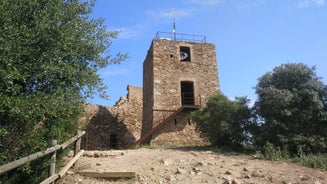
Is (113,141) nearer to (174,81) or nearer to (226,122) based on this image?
(174,81)

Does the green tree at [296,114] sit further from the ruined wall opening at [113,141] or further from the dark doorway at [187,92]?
the ruined wall opening at [113,141]

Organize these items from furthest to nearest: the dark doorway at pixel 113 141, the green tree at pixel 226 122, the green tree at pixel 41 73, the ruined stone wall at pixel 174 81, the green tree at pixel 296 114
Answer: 1. the dark doorway at pixel 113 141
2. the ruined stone wall at pixel 174 81
3. the green tree at pixel 226 122
4. the green tree at pixel 296 114
5. the green tree at pixel 41 73

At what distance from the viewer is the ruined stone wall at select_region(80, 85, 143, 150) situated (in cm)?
2288

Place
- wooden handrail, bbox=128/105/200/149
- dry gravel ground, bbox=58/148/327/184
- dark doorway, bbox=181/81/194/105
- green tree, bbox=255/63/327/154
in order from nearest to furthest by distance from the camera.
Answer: dry gravel ground, bbox=58/148/327/184 < green tree, bbox=255/63/327/154 < wooden handrail, bbox=128/105/200/149 < dark doorway, bbox=181/81/194/105

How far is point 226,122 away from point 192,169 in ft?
16.2

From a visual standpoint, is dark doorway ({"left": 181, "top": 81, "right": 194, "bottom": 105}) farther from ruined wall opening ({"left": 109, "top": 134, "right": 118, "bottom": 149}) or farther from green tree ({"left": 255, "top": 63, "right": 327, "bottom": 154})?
green tree ({"left": 255, "top": 63, "right": 327, "bottom": 154})

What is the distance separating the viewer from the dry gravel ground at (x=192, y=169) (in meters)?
8.07

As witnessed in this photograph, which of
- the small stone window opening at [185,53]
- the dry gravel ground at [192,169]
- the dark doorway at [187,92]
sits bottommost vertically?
→ the dry gravel ground at [192,169]

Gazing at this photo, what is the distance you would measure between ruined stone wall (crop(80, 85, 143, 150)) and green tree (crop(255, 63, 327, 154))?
12561mm

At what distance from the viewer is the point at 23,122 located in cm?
688

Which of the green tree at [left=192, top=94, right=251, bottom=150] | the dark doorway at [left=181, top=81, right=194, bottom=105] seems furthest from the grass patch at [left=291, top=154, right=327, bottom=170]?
the dark doorway at [left=181, top=81, right=194, bottom=105]

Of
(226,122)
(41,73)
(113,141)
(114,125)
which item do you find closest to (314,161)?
(226,122)

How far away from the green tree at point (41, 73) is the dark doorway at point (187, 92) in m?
11.4

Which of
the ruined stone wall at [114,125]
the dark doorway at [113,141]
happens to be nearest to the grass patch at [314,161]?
the ruined stone wall at [114,125]
